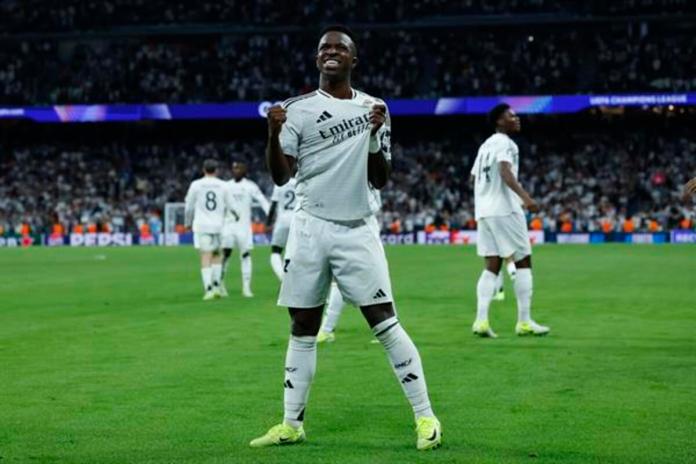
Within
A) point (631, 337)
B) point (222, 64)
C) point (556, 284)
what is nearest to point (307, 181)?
point (631, 337)

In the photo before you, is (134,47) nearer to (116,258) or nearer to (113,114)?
(113,114)

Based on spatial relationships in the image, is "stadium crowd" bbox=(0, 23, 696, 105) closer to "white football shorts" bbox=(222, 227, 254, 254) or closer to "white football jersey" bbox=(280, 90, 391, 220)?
"white football shorts" bbox=(222, 227, 254, 254)

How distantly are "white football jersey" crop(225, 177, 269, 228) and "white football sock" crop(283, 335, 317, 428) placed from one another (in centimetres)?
1436

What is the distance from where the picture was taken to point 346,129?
7.27m

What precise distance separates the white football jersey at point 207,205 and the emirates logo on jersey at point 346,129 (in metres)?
14.1

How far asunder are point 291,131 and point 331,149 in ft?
0.89

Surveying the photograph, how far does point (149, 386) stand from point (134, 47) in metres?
53.4

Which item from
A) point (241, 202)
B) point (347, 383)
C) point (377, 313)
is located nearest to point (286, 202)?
point (241, 202)

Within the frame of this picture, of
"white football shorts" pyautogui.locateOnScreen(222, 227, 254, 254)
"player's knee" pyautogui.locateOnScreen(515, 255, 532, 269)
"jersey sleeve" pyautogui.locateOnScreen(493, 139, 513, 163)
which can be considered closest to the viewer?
"jersey sleeve" pyautogui.locateOnScreen(493, 139, 513, 163)

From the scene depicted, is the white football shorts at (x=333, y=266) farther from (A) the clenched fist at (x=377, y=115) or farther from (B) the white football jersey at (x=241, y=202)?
(B) the white football jersey at (x=241, y=202)

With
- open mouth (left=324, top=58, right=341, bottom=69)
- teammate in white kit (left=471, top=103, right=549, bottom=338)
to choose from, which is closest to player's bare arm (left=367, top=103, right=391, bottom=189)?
open mouth (left=324, top=58, right=341, bottom=69)

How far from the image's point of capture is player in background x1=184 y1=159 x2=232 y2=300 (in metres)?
21.0

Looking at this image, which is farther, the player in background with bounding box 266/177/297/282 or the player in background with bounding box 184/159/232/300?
the player in background with bounding box 184/159/232/300

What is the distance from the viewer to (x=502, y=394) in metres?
9.09
